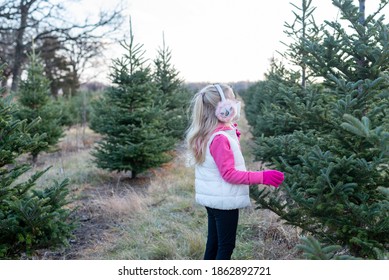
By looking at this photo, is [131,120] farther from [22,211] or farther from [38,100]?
[22,211]

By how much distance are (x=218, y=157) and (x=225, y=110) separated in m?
0.39

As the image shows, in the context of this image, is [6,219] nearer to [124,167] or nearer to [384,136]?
[384,136]

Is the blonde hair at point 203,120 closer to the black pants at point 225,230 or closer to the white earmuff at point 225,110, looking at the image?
the white earmuff at point 225,110

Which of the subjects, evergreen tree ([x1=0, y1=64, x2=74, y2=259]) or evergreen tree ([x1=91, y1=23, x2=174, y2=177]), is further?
evergreen tree ([x1=91, y1=23, x2=174, y2=177])

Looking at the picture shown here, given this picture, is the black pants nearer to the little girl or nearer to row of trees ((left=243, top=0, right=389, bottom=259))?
the little girl

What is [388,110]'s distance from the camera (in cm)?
303

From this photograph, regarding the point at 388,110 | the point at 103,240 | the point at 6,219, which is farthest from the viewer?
the point at 103,240

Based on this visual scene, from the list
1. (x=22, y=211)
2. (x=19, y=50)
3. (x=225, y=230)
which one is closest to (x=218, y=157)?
(x=225, y=230)

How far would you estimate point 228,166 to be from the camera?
293 centimetres

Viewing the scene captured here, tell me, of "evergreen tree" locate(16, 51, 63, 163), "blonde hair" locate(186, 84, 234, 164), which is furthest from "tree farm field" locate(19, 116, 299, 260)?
A: "evergreen tree" locate(16, 51, 63, 163)

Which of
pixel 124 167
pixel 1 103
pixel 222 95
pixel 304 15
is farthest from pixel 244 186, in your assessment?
pixel 124 167

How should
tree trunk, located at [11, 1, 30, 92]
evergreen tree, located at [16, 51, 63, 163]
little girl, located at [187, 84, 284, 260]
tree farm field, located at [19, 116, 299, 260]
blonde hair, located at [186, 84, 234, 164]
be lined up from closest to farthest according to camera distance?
little girl, located at [187, 84, 284, 260]
blonde hair, located at [186, 84, 234, 164]
tree farm field, located at [19, 116, 299, 260]
evergreen tree, located at [16, 51, 63, 163]
tree trunk, located at [11, 1, 30, 92]

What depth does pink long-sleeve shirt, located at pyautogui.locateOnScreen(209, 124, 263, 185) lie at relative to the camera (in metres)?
2.92
